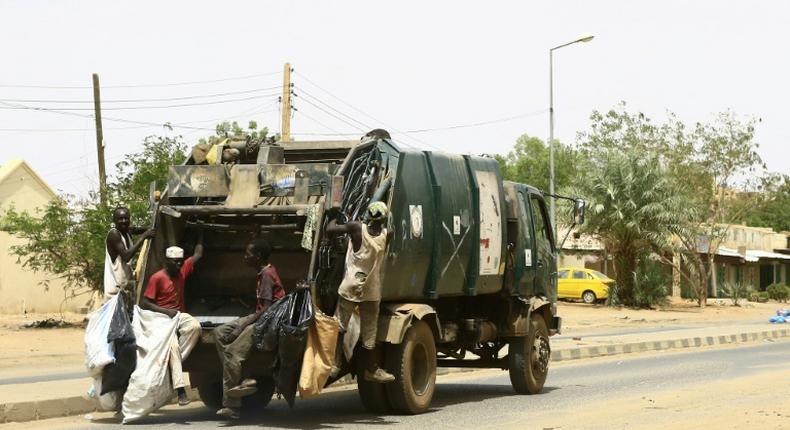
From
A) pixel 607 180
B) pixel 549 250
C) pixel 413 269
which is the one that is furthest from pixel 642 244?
pixel 413 269

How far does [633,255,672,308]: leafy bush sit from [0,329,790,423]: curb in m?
13.2

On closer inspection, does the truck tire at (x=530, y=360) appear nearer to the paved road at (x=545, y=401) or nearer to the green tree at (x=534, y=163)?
the paved road at (x=545, y=401)

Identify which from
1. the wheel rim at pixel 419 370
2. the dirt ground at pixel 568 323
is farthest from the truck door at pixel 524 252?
the dirt ground at pixel 568 323

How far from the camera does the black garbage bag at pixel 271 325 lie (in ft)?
35.4

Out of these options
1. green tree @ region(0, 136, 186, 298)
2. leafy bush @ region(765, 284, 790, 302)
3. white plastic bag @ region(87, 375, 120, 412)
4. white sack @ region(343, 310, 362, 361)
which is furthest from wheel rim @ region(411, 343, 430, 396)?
leafy bush @ region(765, 284, 790, 302)

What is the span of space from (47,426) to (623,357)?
12.7 m

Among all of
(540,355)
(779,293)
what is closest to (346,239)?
(540,355)

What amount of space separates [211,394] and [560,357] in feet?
31.6

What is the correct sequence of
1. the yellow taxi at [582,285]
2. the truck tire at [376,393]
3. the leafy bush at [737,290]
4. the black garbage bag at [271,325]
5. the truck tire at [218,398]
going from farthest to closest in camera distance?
1. the leafy bush at [737,290]
2. the yellow taxi at [582,285]
3. the truck tire at [218,398]
4. the truck tire at [376,393]
5. the black garbage bag at [271,325]

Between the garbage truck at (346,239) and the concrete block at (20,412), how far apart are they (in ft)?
4.97

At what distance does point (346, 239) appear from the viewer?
36.9 ft

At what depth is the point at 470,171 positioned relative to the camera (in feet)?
44.9

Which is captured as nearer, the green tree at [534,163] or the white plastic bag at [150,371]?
the white plastic bag at [150,371]

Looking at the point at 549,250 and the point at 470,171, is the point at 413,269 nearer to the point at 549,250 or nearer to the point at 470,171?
the point at 470,171
